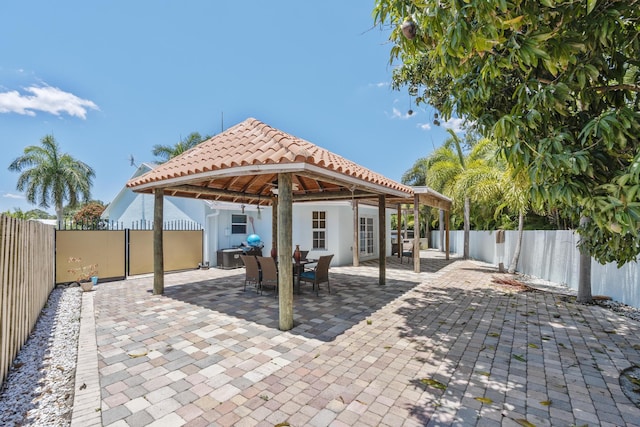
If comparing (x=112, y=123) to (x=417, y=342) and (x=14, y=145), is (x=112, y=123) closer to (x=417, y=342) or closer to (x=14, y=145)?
(x=14, y=145)

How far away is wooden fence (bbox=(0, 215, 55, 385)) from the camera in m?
3.42

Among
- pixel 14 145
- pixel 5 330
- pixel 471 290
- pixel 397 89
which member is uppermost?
pixel 14 145

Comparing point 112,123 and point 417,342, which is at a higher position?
point 112,123

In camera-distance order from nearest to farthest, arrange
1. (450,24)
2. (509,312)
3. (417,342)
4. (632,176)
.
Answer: (632,176)
(450,24)
(417,342)
(509,312)

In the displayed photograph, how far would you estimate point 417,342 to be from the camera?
15.0ft

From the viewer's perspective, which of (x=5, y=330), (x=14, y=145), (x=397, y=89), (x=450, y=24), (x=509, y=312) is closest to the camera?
(x=450, y=24)

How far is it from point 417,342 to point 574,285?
25.0ft

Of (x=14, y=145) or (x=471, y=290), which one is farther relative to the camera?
(x=14, y=145)

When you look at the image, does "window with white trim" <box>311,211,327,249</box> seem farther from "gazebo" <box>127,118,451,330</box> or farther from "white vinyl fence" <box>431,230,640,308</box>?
"white vinyl fence" <box>431,230,640,308</box>

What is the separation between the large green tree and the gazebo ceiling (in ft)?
8.06

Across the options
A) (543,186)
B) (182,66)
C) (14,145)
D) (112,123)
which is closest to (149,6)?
(182,66)

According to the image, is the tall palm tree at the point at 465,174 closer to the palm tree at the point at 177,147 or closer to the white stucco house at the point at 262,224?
the white stucco house at the point at 262,224

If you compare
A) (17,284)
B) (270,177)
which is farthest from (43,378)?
(270,177)

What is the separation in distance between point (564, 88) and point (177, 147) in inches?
914
